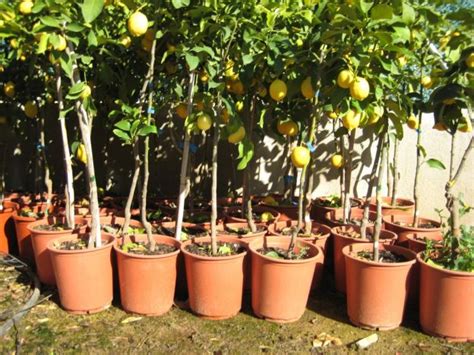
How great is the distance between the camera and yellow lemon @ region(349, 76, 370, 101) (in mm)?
1894

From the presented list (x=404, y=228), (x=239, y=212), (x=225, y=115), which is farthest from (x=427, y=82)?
(x=239, y=212)

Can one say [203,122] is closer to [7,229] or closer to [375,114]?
[375,114]

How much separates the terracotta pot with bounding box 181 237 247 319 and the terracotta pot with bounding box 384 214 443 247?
1.09m

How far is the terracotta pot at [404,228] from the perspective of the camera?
2.72m

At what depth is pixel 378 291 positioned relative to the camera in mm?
2195

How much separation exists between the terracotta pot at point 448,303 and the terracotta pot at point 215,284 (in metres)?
0.90

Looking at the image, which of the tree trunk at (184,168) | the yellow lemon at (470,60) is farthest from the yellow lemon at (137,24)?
the yellow lemon at (470,60)

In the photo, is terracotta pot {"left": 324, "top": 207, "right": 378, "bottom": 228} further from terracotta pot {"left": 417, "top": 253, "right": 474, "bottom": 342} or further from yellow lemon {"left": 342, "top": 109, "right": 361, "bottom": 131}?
yellow lemon {"left": 342, "top": 109, "right": 361, "bottom": 131}

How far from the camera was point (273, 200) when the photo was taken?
347 centimetres

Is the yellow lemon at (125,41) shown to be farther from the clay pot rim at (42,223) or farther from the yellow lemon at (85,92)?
the clay pot rim at (42,223)

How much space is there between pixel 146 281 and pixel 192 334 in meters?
0.36

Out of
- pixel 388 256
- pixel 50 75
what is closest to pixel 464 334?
pixel 388 256

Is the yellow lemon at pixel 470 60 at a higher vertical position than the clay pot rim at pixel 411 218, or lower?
higher

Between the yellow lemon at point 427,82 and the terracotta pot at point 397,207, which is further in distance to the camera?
the terracotta pot at point 397,207
